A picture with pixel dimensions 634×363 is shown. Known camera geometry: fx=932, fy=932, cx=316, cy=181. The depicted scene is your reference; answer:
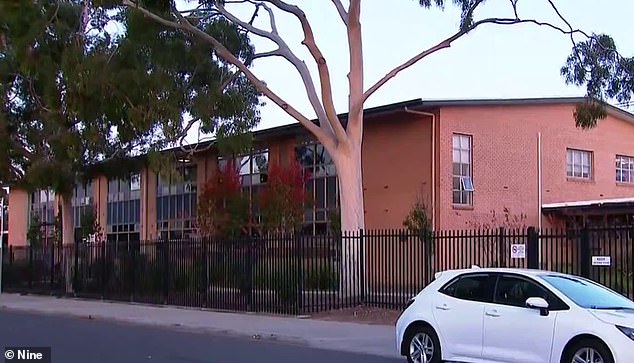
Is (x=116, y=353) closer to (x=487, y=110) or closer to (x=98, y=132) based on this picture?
(x=98, y=132)

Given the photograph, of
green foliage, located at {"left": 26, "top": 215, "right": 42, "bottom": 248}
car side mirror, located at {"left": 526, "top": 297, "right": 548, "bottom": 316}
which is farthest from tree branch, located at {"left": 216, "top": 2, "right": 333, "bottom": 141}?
green foliage, located at {"left": 26, "top": 215, "right": 42, "bottom": 248}

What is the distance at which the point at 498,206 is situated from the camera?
121 feet

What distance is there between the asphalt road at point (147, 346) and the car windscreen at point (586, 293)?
336 centimetres

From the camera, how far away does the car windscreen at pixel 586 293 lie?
39.2ft

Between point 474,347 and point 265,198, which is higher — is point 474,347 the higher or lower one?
the lower one

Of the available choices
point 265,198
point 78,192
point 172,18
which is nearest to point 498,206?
point 265,198

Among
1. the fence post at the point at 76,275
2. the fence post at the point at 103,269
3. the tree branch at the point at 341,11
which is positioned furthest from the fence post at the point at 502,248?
the fence post at the point at 76,275

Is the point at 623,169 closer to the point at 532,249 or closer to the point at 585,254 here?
the point at 532,249

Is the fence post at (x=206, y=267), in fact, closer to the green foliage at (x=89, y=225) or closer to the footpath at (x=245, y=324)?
the footpath at (x=245, y=324)

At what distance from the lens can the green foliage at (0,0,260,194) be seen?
93.1 feet

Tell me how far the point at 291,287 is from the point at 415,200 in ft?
41.4

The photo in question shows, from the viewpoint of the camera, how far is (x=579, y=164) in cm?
4000

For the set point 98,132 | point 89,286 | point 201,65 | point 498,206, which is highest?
point 201,65

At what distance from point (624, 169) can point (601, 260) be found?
24677 mm
